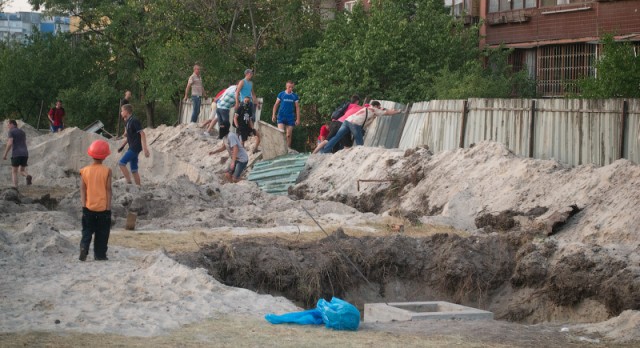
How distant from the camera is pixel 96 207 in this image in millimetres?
13195

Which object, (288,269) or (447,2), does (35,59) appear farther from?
(288,269)

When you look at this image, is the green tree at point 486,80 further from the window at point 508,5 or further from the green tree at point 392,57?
the window at point 508,5

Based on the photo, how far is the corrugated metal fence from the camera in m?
18.9

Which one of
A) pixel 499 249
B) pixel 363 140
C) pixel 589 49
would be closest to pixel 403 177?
pixel 363 140

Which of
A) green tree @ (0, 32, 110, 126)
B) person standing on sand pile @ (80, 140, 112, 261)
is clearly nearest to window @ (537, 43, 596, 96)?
green tree @ (0, 32, 110, 126)

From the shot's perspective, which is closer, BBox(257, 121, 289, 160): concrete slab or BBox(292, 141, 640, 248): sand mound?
BBox(292, 141, 640, 248): sand mound

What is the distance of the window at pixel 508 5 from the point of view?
3597cm

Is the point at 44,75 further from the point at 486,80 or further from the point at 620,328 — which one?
the point at 620,328

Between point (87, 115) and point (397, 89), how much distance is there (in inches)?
720

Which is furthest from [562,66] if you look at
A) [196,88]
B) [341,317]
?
[341,317]

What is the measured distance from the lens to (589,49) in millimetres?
33344

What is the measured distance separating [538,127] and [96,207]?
409 inches

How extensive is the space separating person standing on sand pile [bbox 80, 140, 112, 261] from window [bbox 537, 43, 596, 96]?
2165cm

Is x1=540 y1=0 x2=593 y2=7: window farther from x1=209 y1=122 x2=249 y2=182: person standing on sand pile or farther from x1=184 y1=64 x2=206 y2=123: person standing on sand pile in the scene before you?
x1=209 y1=122 x2=249 y2=182: person standing on sand pile
